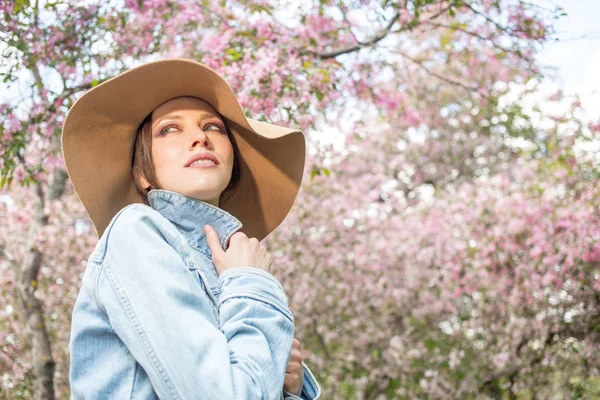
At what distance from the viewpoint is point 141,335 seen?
108cm

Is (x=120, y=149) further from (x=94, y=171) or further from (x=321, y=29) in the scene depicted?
(x=321, y=29)

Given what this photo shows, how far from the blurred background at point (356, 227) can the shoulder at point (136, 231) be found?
2.33 m

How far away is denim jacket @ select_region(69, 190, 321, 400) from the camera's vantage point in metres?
1.07

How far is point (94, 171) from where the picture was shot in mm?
1565

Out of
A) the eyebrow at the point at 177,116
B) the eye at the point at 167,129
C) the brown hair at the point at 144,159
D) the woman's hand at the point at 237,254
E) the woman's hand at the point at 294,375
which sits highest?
the eyebrow at the point at 177,116

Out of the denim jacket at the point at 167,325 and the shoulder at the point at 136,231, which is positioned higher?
the shoulder at the point at 136,231

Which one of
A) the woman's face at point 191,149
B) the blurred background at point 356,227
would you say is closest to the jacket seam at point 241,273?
the woman's face at point 191,149

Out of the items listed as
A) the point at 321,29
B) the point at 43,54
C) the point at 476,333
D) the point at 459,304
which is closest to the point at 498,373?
the point at 476,333

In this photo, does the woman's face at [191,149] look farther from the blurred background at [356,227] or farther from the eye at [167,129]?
the blurred background at [356,227]

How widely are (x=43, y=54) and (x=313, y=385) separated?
2.83 meters

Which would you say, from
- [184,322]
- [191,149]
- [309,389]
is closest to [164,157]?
[191,149]

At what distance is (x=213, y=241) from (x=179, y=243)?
0.13 meters

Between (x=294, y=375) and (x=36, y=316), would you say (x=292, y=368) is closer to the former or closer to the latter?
(x=294, y=375)

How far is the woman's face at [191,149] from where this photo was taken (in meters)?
1.45
